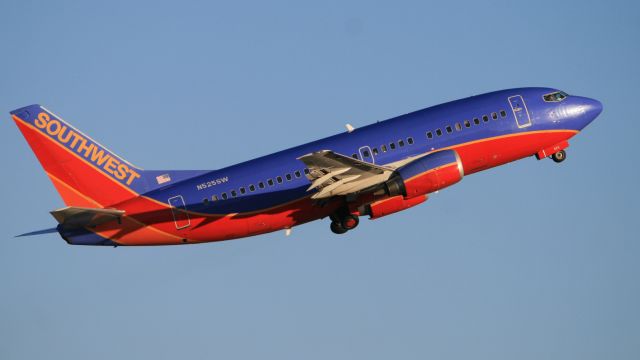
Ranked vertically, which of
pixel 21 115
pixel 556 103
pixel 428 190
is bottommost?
pixel 428 190

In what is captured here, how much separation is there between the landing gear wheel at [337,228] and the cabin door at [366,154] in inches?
194

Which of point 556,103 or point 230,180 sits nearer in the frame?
point 230,180

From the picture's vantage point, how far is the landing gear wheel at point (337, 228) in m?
59.7

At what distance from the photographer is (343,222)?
59.0 meters

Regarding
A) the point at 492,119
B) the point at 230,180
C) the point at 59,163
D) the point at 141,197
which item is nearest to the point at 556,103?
the point at 492,119

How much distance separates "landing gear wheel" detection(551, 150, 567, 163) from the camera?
201 feet

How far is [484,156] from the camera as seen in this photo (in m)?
58.4

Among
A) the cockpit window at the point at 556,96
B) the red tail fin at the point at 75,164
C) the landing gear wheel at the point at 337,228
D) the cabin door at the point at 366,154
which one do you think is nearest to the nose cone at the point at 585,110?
the cockpit window at the point at 556,96

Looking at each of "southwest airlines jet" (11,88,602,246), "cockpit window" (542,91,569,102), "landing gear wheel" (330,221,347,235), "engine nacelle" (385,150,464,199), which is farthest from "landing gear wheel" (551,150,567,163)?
"landing gear wheel" (330,221,347,235)

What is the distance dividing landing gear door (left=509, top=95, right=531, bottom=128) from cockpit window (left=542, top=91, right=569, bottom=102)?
1825mm

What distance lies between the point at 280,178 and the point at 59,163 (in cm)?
1249

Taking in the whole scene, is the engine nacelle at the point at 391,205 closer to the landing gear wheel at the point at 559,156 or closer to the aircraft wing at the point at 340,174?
the aircraft wing at the point at 340,174

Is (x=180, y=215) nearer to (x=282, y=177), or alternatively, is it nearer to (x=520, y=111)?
(x=282, y=177)

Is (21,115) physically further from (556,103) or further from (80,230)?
(556,103)
